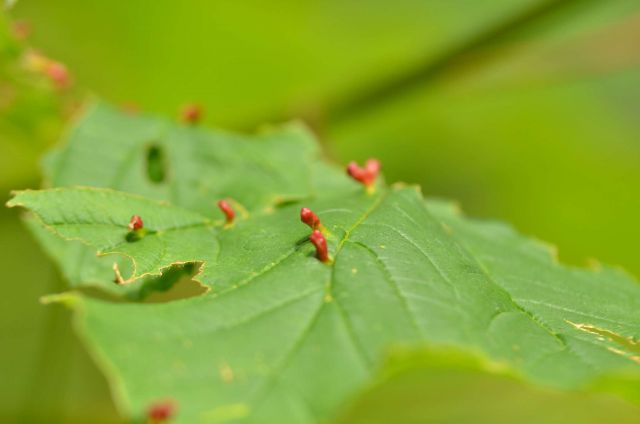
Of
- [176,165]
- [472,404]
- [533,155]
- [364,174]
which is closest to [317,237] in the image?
[364,174]

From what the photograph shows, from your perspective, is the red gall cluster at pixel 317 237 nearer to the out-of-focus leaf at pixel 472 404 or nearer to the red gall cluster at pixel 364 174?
the red gall cluster at pixel 364 174

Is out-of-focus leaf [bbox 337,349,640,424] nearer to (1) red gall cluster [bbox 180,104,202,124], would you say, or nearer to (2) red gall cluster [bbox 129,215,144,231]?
(1) red gall cluster [bbox 180,104,202,124]

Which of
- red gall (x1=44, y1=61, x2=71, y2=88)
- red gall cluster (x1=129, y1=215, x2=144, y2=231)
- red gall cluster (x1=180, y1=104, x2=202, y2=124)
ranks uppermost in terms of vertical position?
red gall (x1=44, y1=61, x2=71, y2=88)

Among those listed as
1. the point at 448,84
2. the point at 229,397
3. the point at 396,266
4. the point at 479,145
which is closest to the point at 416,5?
the point at 479,145

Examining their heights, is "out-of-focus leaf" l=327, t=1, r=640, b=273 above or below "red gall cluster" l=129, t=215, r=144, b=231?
above

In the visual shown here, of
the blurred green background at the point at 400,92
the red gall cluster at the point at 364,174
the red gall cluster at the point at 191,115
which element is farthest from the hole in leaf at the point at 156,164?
the blurred green background at the point at 400,92

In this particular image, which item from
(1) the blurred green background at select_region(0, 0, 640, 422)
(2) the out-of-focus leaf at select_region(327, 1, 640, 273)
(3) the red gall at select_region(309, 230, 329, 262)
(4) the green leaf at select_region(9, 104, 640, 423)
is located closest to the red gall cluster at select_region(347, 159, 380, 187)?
(4) the green leaf at select_region(9, 104, 640, 423)

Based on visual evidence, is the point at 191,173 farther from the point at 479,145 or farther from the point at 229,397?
the point at 479,145
